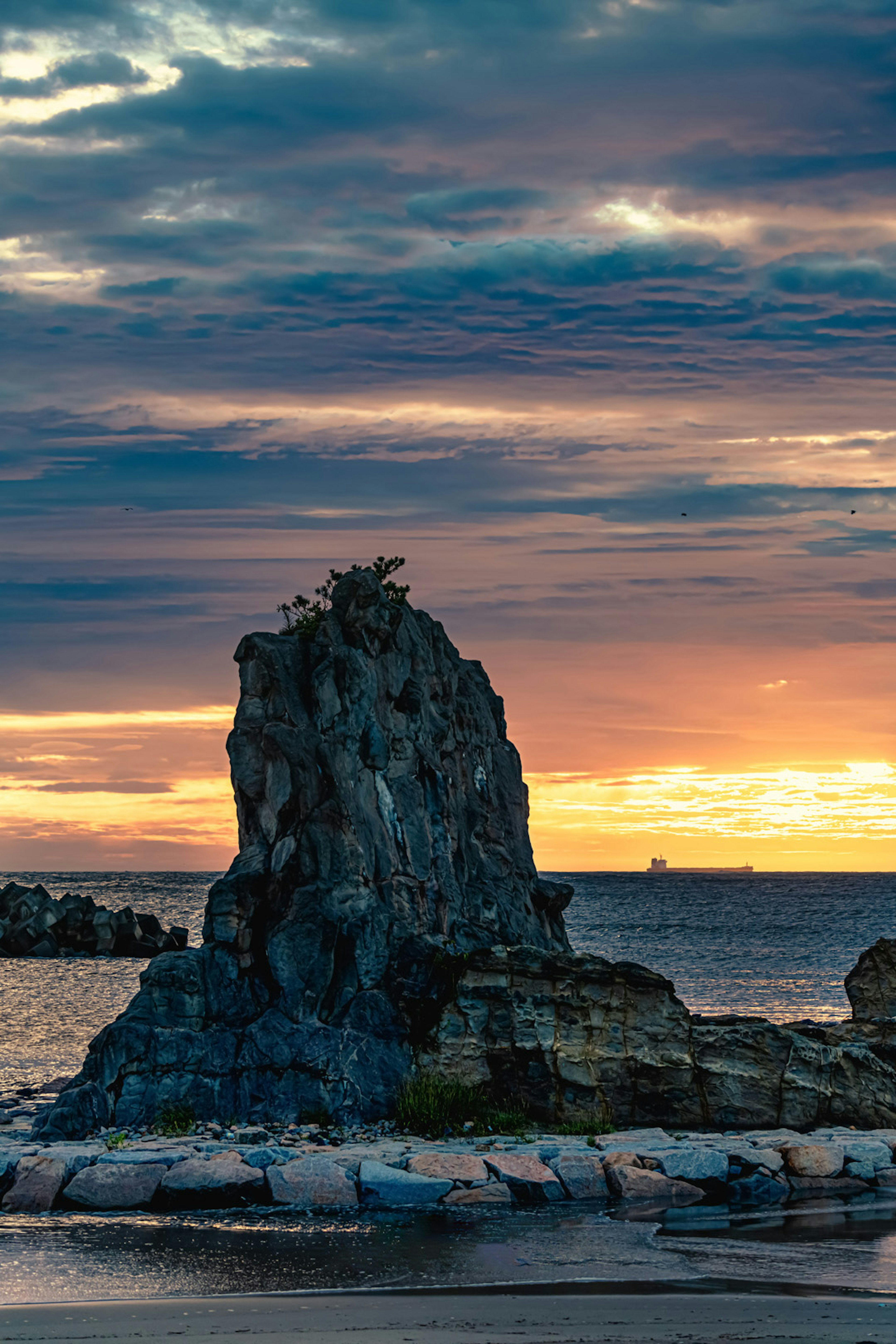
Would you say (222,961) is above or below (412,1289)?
above

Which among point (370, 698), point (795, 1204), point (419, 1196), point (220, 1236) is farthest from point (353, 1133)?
point (370, 698)

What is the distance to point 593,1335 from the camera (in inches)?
536

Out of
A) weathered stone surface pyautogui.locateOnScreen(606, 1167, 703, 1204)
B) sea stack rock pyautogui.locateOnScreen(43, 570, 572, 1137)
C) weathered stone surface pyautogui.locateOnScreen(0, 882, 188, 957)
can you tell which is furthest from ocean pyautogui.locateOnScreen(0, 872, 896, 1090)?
weathered stone surface pyautogui.locateOnScreen(606, 1167, 703, 1204)

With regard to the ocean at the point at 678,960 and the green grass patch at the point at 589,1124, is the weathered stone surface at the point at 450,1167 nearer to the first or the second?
the green grass patch at the point at 589,1124

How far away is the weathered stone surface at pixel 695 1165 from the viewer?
2183 centimetres

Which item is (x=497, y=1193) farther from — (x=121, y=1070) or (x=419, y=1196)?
A: (x=121, y=1070)

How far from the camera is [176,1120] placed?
2447 centimetres

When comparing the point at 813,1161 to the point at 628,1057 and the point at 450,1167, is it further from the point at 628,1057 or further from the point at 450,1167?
the point at 450,1167

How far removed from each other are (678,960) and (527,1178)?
2571 inches

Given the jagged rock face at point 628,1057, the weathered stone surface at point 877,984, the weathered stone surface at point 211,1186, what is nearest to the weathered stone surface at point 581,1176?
the jagged rock face at point 628,1057

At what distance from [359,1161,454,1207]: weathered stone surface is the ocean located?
18127 millimetres

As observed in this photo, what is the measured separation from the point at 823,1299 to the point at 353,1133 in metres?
10.9

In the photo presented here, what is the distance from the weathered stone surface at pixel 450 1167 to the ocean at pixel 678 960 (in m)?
18.0

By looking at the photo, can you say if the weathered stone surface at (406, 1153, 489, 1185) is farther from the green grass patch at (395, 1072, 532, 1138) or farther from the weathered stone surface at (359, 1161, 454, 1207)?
the green grass patch at (395, 1072, 532, 1138)
